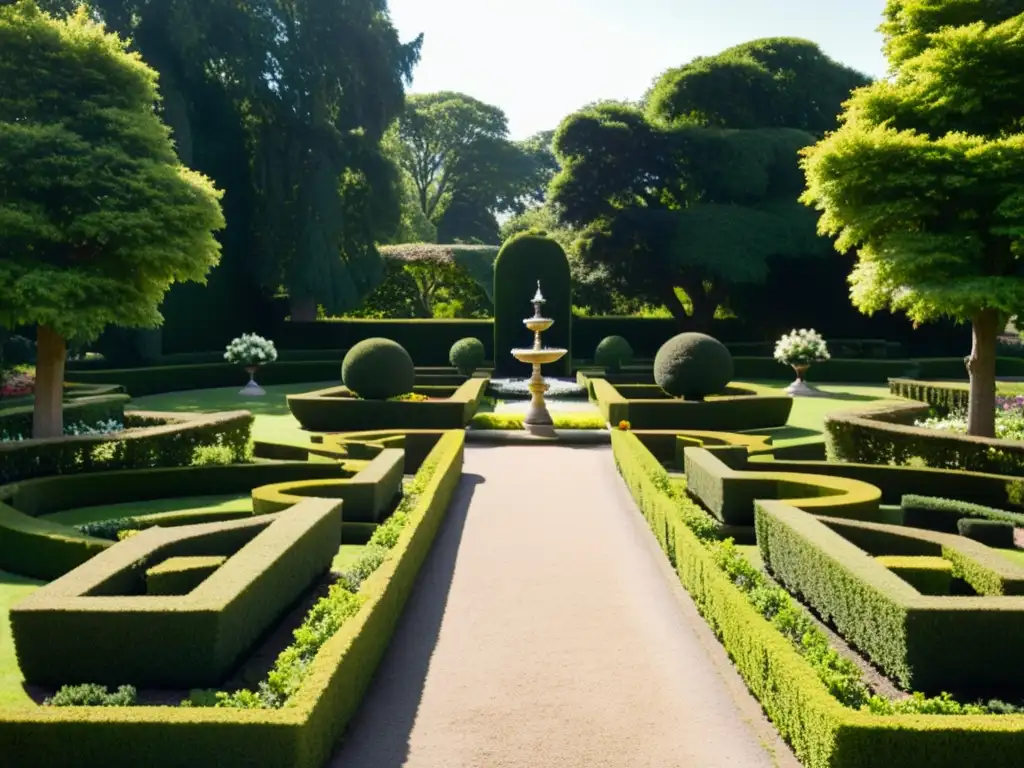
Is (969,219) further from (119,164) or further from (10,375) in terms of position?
(10,375)

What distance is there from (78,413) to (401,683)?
11.2 metres

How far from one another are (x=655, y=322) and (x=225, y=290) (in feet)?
62.8

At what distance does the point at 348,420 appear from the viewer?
1772 cm

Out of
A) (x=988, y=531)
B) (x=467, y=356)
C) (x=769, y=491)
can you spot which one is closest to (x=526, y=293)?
(x=467, y=356)

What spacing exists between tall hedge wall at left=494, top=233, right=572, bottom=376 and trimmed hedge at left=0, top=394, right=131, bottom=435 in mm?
16462

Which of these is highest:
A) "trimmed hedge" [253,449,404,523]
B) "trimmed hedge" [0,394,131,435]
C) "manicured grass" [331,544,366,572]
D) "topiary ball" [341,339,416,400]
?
"topiary ball" [341,339,416,400]

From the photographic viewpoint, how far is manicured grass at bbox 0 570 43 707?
5527 mm

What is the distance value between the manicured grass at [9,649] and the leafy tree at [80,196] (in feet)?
16.4

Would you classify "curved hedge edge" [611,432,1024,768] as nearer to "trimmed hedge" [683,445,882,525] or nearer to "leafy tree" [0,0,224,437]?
"trimmed hedge" [683,445,882,525]

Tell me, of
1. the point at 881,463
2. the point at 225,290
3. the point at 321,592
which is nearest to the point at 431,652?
the point at 321,592

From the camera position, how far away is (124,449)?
11844 millimetres

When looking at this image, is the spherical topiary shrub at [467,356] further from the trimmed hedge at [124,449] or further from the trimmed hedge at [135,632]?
the trimmed hedge at [135,632]

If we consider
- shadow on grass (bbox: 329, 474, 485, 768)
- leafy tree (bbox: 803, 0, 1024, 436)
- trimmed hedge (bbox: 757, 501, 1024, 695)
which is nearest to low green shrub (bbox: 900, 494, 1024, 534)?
trimmed hedge (bbox: 757, 501, 1024, 695)

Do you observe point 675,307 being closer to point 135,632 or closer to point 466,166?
point 466,166
